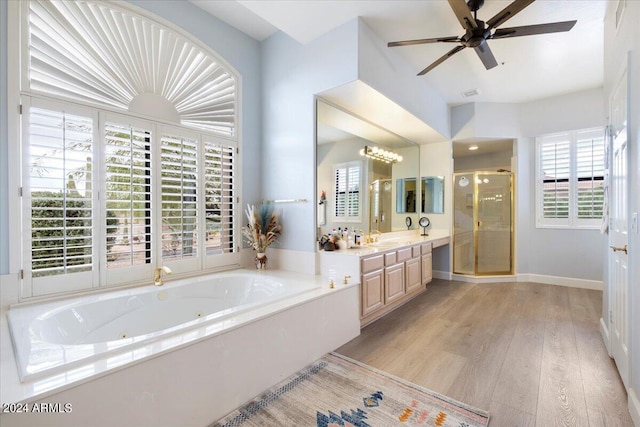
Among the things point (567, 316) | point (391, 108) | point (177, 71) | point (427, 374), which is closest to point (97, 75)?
point (177, 71)

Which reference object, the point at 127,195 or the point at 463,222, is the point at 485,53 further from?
the point at 127,195

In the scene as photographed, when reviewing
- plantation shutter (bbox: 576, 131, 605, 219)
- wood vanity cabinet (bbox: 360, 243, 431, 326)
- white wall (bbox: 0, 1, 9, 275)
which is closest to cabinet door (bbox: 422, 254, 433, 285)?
wood vanity cabinet (bbox: 360, 243, 431, 326)

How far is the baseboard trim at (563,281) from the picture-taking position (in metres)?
4.39

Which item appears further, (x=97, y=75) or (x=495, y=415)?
(x=97, y=75)

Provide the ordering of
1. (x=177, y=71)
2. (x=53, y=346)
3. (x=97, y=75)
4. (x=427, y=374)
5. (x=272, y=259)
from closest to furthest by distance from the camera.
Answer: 1. (x=53, y=346)
2. (x=427, y=374)
3. (x=97, y=75)
4. (x=177, y=71)
5. (x=272, y=259)

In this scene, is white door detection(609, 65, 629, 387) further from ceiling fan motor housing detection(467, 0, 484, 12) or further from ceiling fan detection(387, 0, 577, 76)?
ceiling fan motor housing detection(467, 0, 484, 12)

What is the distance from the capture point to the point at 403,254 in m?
3.57

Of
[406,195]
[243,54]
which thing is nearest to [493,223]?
[406,195]

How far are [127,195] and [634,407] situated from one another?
377 centimetres

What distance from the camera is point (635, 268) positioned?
166 cm

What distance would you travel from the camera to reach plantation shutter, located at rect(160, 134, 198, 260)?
275cm

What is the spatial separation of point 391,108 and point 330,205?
53.9 inches

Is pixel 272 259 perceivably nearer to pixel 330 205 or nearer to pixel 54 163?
pixel 330 205

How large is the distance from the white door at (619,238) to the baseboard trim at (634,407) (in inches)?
7.1
